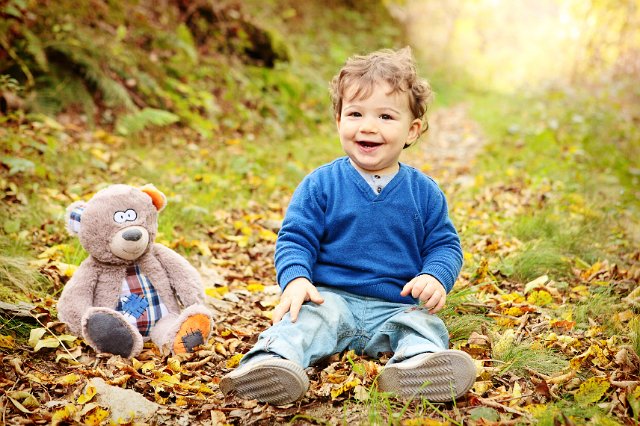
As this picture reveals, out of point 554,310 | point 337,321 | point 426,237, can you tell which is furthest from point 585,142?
point 337,321

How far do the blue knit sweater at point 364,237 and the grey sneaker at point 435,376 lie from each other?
1.68 feet

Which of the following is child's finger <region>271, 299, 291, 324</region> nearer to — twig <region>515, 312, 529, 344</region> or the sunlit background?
twig <region>515, 312, 529, 344</region>

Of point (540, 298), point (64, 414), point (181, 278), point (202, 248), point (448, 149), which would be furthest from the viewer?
point (448, 149)

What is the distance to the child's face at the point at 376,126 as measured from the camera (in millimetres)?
2703

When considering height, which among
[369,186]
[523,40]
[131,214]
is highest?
[523,40]

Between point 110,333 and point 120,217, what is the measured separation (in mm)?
535

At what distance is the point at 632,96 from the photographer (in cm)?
1039

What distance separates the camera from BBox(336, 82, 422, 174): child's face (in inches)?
106

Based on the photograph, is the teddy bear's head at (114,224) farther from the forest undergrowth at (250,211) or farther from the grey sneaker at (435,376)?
the grey sneaker at (435,376)

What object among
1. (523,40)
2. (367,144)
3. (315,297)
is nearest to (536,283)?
(367,144)

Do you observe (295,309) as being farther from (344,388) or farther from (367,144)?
(367,144)

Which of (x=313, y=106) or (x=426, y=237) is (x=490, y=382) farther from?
(x=313, y=106)

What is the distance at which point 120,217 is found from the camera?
2.73 metres

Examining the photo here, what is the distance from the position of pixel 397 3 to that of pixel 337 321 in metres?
15.6
